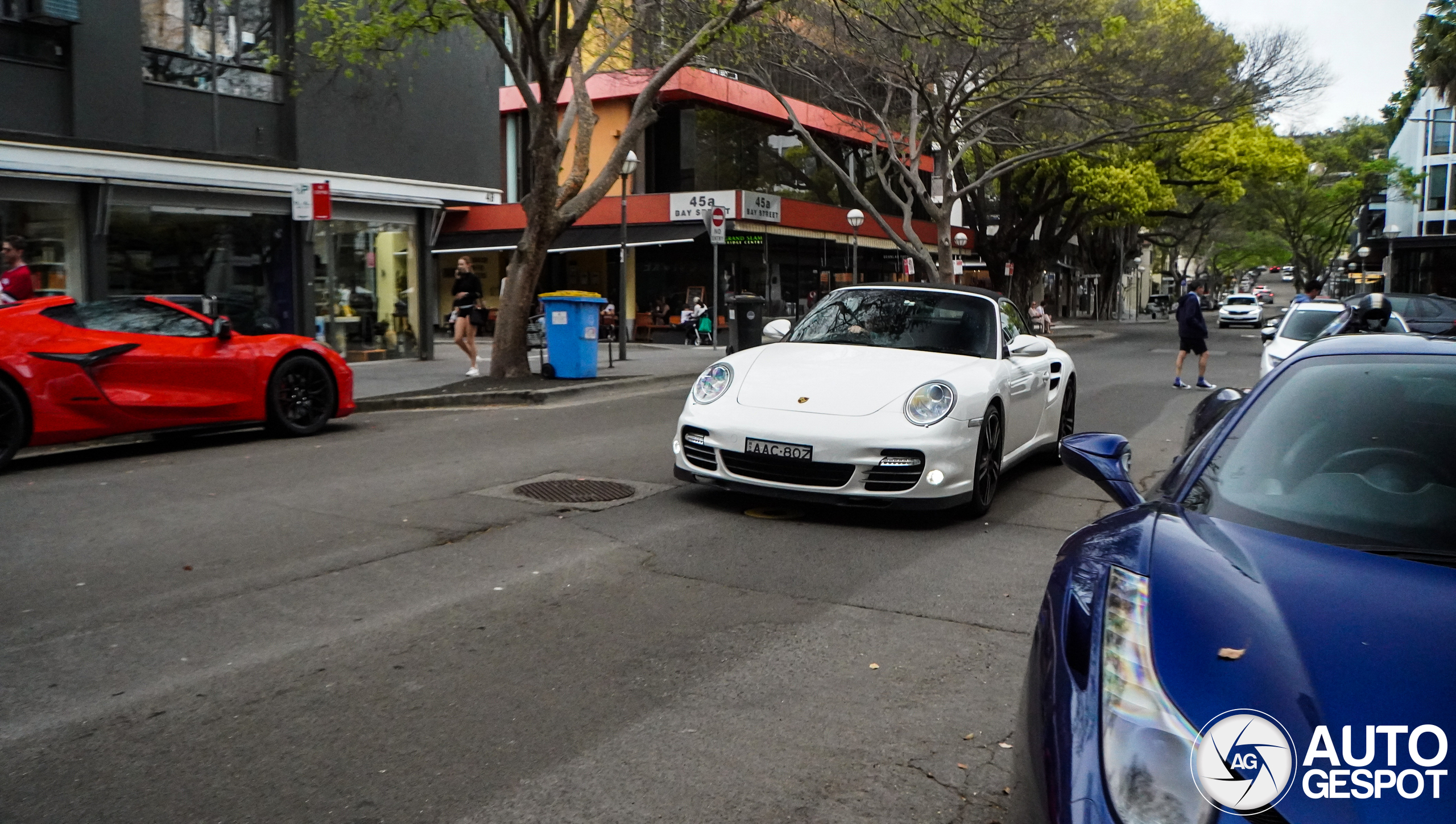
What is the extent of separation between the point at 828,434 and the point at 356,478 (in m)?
3.91

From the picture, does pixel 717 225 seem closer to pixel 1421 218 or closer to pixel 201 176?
pixel 201 176

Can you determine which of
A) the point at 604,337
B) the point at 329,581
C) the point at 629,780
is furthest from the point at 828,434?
the point at 604,337

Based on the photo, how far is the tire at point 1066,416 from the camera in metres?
9.59

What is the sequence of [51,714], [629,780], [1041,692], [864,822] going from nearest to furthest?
[1041,692], [864,822], [629,780], [51,714]

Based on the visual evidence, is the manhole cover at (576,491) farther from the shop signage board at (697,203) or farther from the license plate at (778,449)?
the shop signage board at (697,203)

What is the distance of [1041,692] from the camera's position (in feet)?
7.64

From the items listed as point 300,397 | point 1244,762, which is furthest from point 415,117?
point 1244,762

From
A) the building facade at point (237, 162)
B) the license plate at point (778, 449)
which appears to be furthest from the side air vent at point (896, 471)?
the building facade at point (237, 162)

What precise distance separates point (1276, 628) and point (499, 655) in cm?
301

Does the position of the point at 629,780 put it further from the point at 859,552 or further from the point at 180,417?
the point at 180,417

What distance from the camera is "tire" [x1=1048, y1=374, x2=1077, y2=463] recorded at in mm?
9594

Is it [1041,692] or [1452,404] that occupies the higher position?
[1452,404]

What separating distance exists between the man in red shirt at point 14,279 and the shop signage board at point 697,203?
62.0ft

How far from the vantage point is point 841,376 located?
281 inches
